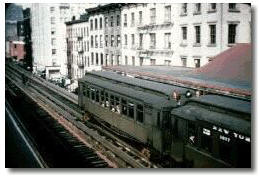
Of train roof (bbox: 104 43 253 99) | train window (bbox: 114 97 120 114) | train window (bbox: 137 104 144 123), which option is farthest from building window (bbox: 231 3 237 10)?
train window (bbox: 114 97 120 114)

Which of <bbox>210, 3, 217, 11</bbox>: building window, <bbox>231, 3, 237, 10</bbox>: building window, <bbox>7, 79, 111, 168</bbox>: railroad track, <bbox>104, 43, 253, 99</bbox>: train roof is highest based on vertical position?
<bbox>210, 3, 217, 11</bbox>: building window

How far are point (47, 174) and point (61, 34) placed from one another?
9.02 meters

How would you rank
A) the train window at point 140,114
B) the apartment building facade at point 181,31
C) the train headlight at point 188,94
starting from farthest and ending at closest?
the apartment building facade at point 181,31, the train window at point 140,114, the train headlight at point 188,94

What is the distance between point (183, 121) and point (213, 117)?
95 centimetres

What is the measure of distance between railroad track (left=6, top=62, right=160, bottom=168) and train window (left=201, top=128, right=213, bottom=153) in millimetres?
2333

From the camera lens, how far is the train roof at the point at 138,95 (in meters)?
9.64

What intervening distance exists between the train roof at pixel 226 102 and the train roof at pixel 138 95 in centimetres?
92

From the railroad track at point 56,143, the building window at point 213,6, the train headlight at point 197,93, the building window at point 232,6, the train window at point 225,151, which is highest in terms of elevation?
the building window at point 213,6

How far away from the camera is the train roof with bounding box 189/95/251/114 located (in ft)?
26.0

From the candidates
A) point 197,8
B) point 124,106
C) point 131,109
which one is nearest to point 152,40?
point 197,8

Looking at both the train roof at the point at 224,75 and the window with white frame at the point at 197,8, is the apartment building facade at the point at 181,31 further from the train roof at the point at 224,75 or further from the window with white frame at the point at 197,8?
the train roof at the point at 224,75

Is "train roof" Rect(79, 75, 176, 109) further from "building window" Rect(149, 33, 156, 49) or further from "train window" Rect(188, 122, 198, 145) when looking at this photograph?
"building window" Rect(149, 33, 156, 49)

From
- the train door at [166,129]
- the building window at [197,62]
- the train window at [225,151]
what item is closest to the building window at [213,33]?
the building window at [197,62]

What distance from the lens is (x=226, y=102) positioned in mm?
8336
